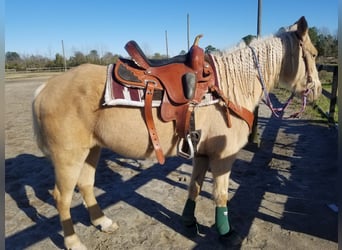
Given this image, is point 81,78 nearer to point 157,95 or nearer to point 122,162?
point 157,95

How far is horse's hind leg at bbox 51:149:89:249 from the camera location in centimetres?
246

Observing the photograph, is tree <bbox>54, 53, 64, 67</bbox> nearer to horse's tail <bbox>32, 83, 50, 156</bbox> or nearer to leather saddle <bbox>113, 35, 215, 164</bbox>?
horse's tail <bbox>32, 83, 50, 156</bbox>

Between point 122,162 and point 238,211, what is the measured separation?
2314 mm

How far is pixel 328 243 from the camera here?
2.56 m

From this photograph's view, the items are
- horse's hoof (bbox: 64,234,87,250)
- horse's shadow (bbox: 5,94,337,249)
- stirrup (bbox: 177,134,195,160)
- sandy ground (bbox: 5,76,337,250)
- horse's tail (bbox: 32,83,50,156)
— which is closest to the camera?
stirrup (bbox: 177,134,195,160)

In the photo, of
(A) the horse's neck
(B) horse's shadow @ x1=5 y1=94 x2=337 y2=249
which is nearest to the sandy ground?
(B) horse's shadow @ x1=5 y1=94 x2=337 y2=249

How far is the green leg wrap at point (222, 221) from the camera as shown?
2.61m

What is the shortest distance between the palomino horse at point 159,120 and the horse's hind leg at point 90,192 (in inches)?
12.9

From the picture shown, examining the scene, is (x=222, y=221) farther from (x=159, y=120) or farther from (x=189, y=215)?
(x=159, y=120)

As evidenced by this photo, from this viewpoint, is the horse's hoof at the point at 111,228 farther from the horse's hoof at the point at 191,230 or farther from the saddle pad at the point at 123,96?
the saddle pad at the point at 123,96

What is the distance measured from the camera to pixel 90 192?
119 inches

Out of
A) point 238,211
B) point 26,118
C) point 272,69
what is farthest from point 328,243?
point 26,118

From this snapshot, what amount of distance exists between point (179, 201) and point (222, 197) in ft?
3.17

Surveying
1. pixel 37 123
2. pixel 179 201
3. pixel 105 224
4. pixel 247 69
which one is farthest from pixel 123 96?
pixel 179 201
